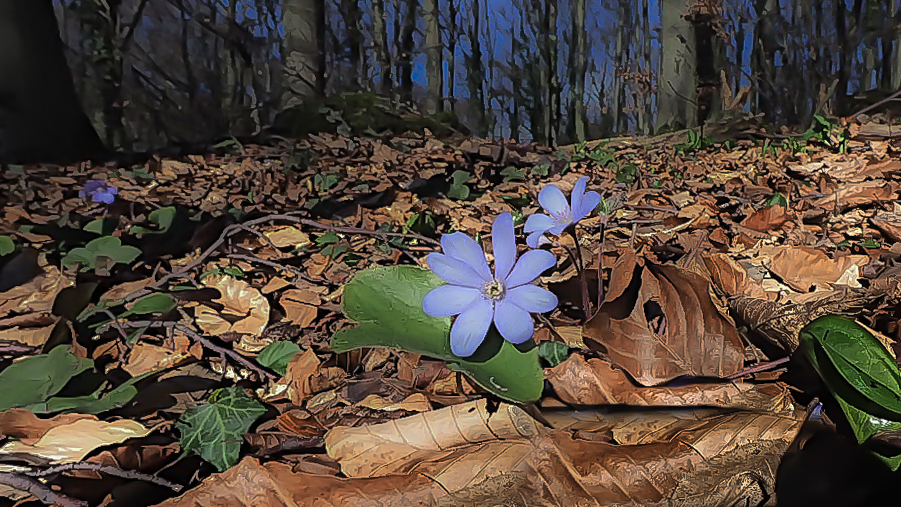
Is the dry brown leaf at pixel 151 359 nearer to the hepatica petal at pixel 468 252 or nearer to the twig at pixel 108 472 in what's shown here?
the twig at pixel 108 472

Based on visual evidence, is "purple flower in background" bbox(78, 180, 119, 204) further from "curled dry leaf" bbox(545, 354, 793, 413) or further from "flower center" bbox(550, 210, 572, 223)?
"curled dry leaf" bbox(545, 354, 793, 413)

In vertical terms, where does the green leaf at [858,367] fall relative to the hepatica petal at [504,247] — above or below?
below

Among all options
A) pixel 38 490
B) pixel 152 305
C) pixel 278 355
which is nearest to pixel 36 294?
pixel 152 305

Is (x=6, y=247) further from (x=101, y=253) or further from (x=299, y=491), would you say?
(x=299, y=491)

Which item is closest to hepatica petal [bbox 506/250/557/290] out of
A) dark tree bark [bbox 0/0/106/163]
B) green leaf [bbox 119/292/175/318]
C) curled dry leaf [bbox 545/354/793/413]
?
curled dry leaf [bbox 545/354/793/413]

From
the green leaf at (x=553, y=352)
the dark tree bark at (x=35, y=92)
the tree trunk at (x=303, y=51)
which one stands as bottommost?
the green leaf at (x=553, y=352)

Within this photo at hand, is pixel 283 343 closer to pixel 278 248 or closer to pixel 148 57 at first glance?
pixel 278 248

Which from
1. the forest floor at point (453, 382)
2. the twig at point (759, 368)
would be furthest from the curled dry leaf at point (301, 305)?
the twig at point (759, 368)

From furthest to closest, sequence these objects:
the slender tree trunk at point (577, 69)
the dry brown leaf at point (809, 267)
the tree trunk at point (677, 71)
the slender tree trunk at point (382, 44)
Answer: the slender tree trunk at point (577, 69), the slender tree trunk at point (382, 44), the tree trunk at point (677, 71), the dry brown leaf at point (809, 267)
